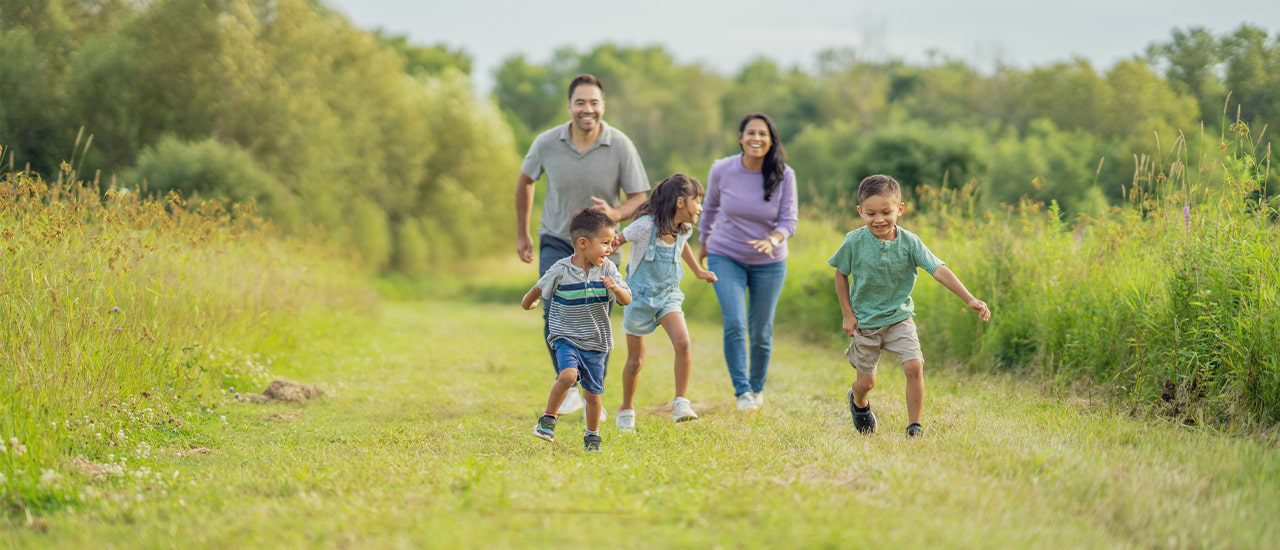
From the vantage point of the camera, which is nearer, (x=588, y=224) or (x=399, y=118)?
(x=588, y=224)

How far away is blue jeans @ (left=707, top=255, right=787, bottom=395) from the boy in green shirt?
1510 millimetres

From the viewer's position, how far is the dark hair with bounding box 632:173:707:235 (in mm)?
7035

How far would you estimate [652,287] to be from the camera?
705 cm

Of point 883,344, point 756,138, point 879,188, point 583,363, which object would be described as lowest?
point 583,363

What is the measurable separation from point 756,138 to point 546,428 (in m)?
2.82

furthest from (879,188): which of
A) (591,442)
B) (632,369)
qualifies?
(591,442)

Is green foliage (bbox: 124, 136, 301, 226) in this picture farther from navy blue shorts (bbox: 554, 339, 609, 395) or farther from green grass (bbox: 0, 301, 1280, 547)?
navy blue shorts (bbox: 554, 339, 609, 395)

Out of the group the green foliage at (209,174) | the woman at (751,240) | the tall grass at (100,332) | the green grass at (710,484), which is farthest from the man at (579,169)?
the green foliage at (209,174)

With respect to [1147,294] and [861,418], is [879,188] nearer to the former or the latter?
[861,418]

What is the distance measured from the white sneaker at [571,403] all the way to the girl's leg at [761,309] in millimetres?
1353

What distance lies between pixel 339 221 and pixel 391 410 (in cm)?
2030

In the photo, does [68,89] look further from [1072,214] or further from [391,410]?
[1072,214]

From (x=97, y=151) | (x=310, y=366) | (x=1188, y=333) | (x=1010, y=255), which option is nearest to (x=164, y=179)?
(x=97, y=151)

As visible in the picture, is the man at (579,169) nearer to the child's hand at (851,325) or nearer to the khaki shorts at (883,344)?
the child's hand at (851,325)
